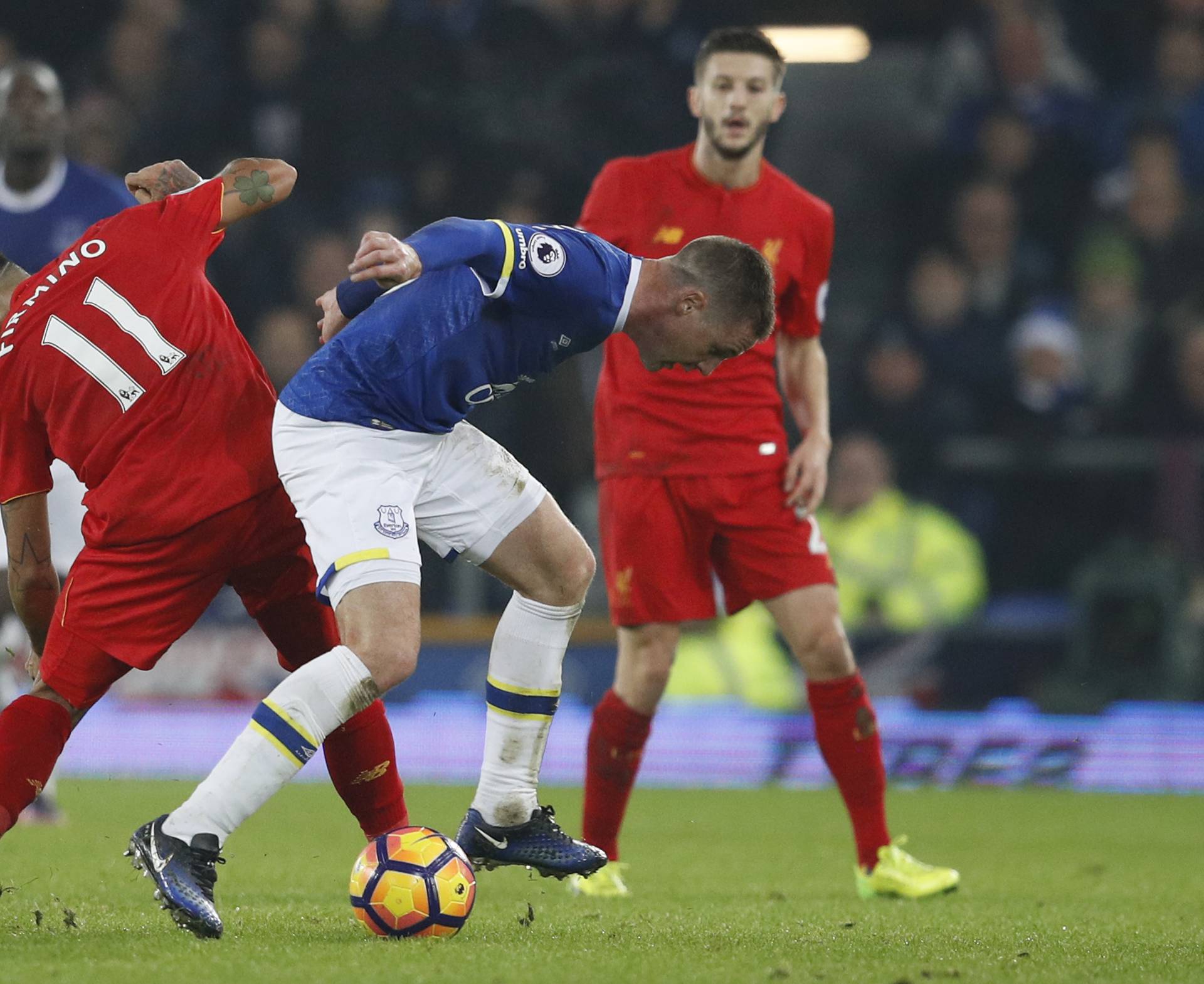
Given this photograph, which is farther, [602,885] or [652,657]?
[652,657]

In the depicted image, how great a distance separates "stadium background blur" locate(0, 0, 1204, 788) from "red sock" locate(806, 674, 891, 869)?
3.42m

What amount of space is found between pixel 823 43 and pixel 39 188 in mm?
7158

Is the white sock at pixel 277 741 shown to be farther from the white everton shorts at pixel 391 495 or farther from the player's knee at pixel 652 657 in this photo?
the player's knee at pixel 652 657

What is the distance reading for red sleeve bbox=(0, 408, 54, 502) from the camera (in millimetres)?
4418

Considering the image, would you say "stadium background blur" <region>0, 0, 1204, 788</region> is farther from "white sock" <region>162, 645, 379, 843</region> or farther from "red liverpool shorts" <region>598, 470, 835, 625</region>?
"white sock" <region>162, 645, 379, 843</region>

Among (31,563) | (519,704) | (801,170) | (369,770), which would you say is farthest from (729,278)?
(801,170)

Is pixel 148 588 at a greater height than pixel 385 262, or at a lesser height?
lesser

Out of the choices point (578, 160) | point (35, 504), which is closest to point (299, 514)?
point (35, 504)

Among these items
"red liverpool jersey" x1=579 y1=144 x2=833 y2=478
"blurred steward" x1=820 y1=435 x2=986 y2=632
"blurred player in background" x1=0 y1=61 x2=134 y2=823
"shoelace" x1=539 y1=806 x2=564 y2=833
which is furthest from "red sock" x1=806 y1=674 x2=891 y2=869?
"blurred steward" x1=820 y1=435 x2=986 y2=632

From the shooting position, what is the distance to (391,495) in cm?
440

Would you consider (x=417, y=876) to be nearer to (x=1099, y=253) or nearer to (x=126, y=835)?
(x=126, y=835)

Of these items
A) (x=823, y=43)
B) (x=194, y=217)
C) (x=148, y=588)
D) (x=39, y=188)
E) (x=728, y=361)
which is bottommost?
(x=148, y=588)

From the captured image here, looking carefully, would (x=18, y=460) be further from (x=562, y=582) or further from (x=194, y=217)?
(x=562, y=582)

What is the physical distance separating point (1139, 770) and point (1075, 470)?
1939 millimetres
